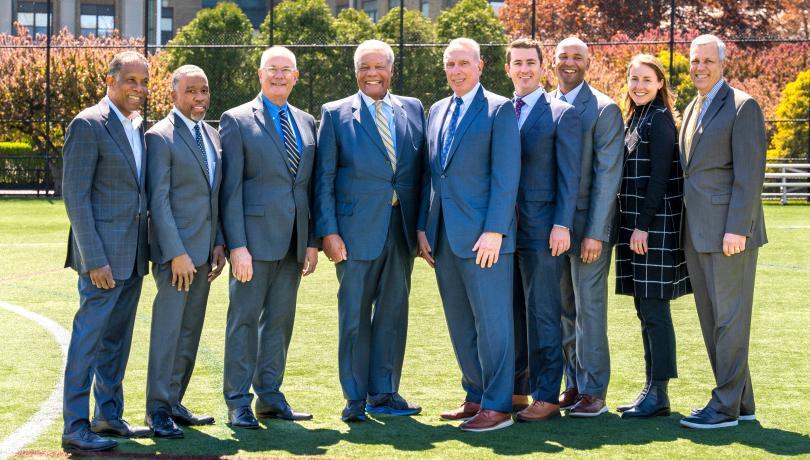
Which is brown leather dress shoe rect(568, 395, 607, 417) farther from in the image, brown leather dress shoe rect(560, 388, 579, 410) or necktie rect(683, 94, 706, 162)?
necktie rect(683, 94, 706, 162)

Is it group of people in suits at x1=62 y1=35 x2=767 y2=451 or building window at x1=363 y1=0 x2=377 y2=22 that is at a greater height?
building window at x1=363 y1=0 x2=377 y2=22

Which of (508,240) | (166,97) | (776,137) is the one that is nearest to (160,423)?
(508,240)

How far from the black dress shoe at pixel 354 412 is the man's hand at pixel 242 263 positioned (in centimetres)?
88

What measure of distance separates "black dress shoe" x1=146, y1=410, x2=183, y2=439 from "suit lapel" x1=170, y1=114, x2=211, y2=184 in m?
1.21

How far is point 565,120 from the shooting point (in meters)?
6.23

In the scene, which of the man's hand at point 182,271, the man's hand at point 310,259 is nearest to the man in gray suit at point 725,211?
the man's hand at point 310,259

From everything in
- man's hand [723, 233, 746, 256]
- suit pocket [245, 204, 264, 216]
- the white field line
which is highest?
suit pocket [245, 204, 264, 216]

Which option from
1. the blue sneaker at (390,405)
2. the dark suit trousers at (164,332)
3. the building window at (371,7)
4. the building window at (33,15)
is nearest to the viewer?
the dark suit trousers at (164,332)

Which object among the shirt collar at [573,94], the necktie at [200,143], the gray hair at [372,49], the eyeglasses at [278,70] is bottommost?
the necktie at [200,143]

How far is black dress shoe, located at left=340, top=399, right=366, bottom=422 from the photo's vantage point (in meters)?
6.21

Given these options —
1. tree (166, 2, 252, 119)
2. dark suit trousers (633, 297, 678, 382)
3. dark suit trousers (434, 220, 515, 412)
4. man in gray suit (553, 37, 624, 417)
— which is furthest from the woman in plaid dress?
tree (166, 2, 252, 119)

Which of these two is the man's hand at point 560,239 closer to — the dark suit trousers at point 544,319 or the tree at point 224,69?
the dark suit trousers at point 544,319

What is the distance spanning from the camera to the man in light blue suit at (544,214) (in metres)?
6.20

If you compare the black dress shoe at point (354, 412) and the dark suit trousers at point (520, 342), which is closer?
the black dress shoe at point (354, 412)
